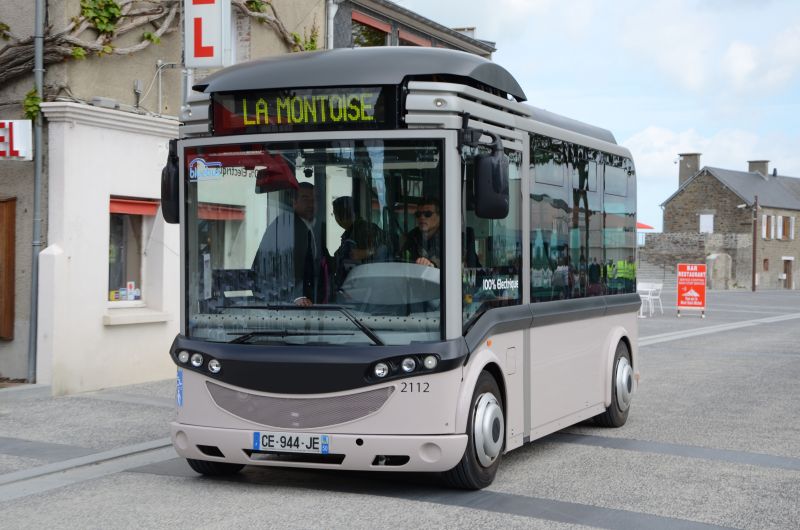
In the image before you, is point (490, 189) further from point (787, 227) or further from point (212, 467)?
point (787, 227)

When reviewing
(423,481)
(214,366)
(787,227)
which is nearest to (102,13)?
(214,366)

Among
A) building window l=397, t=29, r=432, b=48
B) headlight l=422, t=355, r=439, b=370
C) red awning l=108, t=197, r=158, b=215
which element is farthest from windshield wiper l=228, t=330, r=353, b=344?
building window l=397, t=29, r=432, b=48

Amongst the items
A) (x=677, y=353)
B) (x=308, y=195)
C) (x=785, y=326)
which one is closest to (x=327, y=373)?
(x=308, y=195)

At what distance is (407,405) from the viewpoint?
23.6 feet

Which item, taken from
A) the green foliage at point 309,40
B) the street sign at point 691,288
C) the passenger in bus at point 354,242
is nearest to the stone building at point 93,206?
the green foliage at point 309,40

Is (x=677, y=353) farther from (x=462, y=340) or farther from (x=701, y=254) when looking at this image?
(x=701, y=254)

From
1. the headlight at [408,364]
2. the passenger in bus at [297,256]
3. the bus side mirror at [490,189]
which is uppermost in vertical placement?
the bus side mirror at [490,189]

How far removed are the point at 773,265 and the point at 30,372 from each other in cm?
8578

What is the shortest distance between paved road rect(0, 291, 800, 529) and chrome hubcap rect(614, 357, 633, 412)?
24 cm

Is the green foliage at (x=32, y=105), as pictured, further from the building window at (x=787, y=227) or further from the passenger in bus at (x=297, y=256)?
the building window at (x=787, y=227)

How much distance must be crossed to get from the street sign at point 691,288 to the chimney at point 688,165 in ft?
200

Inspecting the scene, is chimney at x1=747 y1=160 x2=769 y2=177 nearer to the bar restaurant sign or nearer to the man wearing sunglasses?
the bar restaurant sign

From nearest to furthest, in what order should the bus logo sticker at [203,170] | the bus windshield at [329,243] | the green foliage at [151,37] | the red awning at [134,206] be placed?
the bus windshield at [329,243] < the bus logo sticker at [203,170] < the red awning at [134,206] < the green foliage at [151,37]

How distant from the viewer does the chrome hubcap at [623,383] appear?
35.5 ft
